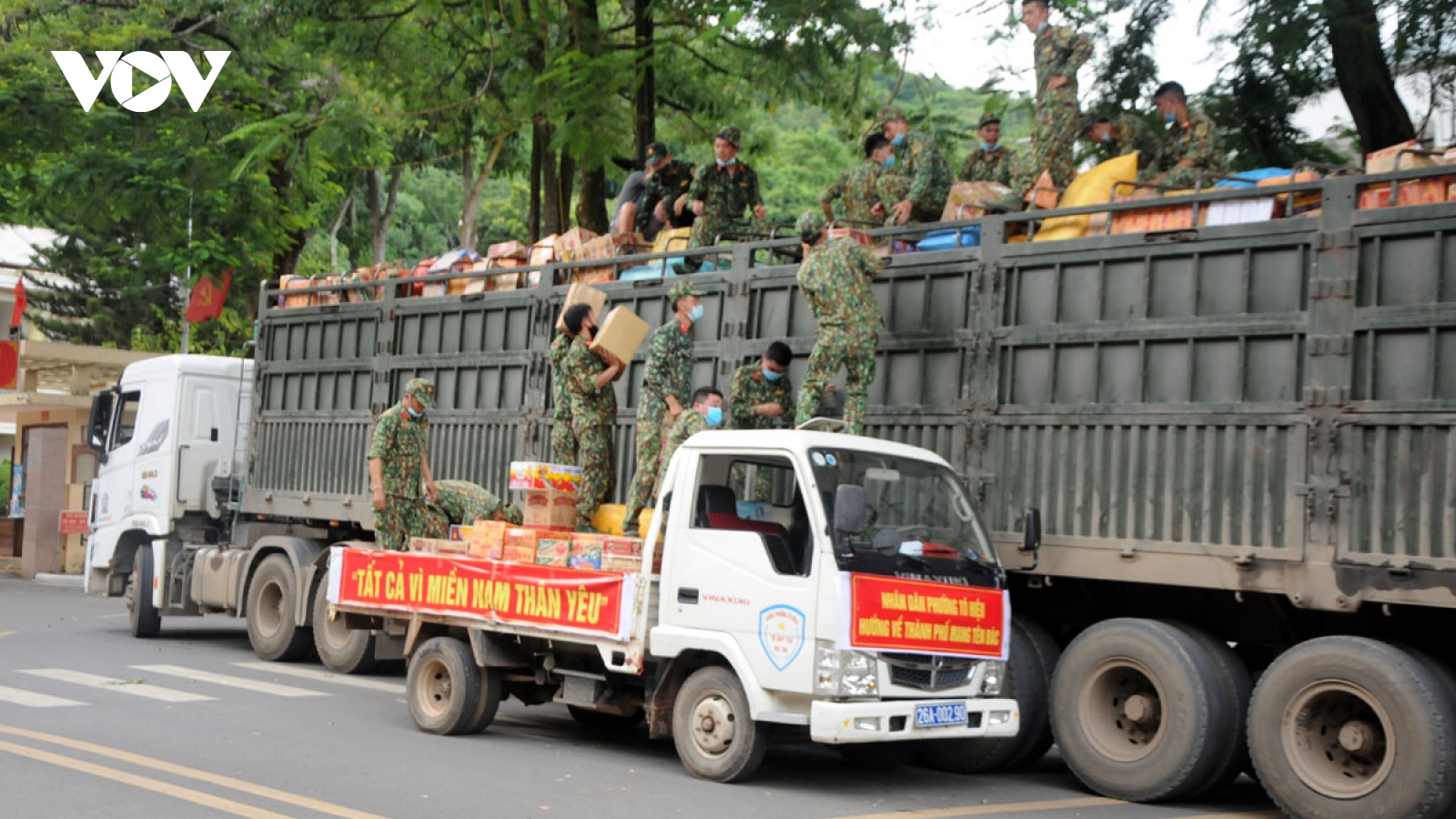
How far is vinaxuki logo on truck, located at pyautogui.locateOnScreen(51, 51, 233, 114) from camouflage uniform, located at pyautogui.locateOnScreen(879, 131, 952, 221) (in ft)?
46.1

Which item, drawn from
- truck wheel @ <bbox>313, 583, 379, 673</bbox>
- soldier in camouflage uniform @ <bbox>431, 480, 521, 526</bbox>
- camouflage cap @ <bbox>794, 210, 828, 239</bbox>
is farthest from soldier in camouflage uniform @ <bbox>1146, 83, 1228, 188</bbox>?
truck wheel @ <bbox>313, 583, 379, 673</bbox>

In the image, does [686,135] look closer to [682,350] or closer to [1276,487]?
[682,350]

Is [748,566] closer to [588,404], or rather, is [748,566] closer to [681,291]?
[681,291]

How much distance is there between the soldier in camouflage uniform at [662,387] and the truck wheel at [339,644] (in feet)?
12.2

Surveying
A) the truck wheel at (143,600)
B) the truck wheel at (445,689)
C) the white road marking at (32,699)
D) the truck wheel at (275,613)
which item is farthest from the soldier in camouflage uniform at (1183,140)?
the truck wheel at (143,600)

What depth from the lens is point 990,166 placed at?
11312 mm

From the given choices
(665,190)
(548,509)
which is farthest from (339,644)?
(665,190)

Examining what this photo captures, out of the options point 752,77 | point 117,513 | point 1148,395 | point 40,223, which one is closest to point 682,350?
point 1148,395

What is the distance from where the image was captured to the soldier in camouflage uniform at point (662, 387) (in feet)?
35.1

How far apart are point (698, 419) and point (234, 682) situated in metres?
5.03

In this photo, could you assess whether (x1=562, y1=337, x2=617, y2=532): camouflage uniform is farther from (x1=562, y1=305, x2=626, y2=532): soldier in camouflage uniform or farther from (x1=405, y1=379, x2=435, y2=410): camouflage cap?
(x1=405, y1=379, x2=435, y2=410): camouflage cap

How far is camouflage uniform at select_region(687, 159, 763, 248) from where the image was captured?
1257 cm

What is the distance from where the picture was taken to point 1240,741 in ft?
27.1

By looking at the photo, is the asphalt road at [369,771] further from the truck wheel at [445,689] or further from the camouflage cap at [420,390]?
the camouflage cap at [420,390]
